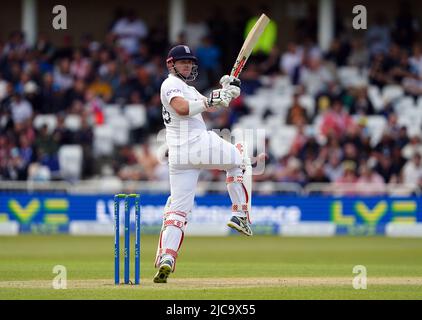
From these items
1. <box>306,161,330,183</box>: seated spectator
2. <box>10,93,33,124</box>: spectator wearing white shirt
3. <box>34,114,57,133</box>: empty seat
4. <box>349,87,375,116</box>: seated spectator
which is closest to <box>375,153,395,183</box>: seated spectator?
<box>306,161,330,183</box>: seated spectator

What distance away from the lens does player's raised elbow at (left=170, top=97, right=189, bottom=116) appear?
9.49 m

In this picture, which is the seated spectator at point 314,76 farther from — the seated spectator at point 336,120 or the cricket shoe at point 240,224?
the cricket shoe at point 240,224

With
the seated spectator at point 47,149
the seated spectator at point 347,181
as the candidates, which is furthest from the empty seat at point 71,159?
the seated spectator at point 347,181

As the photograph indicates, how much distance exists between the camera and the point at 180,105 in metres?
9.52

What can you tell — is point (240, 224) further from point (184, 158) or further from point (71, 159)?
point (71, 159)

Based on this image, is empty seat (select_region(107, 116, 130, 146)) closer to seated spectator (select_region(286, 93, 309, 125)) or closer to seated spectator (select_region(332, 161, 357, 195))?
seated spectator (select_region(286, 93, 309, 125))

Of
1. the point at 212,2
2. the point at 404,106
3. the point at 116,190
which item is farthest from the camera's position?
the point at 212,2

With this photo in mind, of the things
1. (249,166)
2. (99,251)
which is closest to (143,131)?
(99,251)
